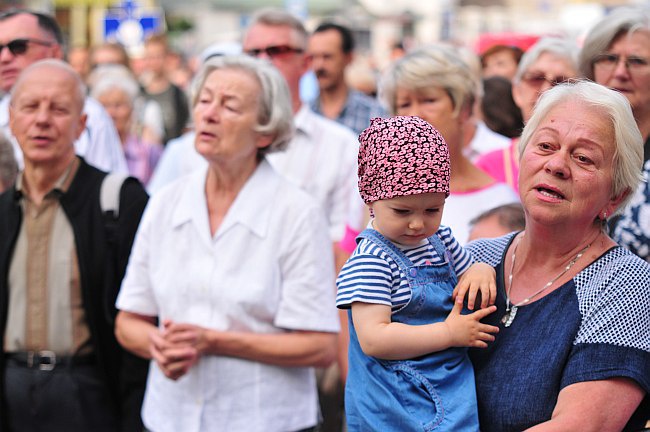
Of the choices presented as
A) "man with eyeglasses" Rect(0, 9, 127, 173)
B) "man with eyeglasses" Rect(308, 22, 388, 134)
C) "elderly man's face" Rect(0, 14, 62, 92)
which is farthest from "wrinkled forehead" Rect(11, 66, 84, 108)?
"man with eyeglasses" Rect(308, 22, 388, 134)

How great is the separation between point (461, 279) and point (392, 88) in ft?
7.20

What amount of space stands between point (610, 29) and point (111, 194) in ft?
8.08

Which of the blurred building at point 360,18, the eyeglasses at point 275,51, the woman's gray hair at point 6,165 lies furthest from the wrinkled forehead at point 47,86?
the blurred building at point 360,18

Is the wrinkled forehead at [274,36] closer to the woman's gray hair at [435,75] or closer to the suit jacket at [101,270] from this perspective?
the woman's gray hair at [435,75]

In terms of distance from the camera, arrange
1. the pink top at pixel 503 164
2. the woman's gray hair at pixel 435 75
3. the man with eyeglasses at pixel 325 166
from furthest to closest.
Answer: the man with eyeglasses at pixel 325 166 → the pink top at pixel 503 164 → the woman's gray hair at pixel 435 75

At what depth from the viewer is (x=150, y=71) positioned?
12578mm

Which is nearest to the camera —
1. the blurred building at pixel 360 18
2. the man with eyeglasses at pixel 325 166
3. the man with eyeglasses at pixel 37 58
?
the man with eyeglasses at pixel 325 166

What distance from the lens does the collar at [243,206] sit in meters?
4.20

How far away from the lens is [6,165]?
17.1ft

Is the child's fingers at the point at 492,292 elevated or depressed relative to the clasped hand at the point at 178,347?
elevated

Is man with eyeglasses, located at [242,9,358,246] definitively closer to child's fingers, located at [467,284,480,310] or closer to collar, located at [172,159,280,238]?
collar, located at [172,159,280,238]

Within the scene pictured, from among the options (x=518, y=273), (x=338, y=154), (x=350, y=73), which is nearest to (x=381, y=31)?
(x=350, y=73)

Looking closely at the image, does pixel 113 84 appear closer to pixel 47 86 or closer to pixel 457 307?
pixel 47 86

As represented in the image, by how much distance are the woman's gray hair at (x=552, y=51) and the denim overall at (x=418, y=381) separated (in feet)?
10.8
